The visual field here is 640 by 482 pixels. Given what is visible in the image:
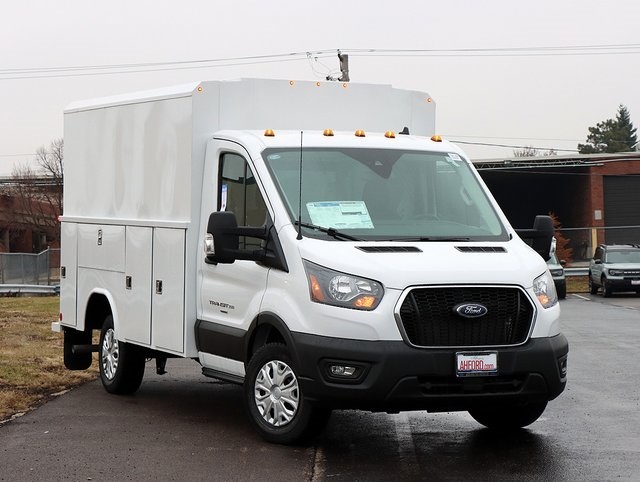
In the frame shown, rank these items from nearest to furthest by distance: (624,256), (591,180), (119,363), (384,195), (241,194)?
(384,195) → (241,194) → (119,363) → (624,256) → (591,180)

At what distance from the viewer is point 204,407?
1135 cm

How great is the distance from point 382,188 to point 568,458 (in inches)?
99.4

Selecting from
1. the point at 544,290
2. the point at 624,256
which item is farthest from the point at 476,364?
the point at 624,256

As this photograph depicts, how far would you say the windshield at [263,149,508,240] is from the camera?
29.8ft

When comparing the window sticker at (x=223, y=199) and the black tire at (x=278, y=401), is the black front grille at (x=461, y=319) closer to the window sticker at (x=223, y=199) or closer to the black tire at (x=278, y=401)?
the black tire at (x=278, y=401)

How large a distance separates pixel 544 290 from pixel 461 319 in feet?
2.75

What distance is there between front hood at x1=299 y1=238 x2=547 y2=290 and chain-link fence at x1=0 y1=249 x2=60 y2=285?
34.8m


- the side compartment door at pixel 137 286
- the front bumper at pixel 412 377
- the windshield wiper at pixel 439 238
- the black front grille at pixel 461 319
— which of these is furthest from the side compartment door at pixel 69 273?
the black front grille at pixel 461 319

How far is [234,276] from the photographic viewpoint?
9547 mm

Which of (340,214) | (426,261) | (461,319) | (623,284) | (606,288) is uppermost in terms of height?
(340,214)

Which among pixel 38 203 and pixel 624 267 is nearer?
pixel 624 267

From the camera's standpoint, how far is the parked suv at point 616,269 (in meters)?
38.0

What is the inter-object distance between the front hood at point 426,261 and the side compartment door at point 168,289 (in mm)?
1871

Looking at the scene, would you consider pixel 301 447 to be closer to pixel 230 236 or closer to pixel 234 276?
pixel 234 276
